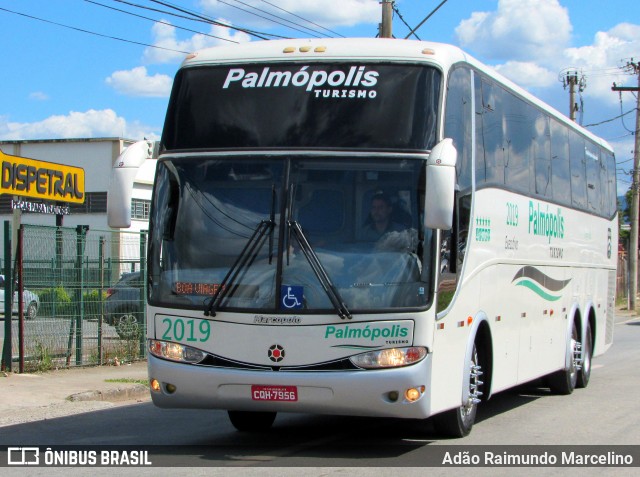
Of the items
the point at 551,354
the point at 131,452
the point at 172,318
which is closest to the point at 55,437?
the point at 131,452

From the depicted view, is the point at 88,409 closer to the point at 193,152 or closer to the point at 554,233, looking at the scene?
the point at 193,152

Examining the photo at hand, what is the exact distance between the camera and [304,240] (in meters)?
8.37

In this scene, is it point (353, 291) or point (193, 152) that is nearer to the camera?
point (353, 291)

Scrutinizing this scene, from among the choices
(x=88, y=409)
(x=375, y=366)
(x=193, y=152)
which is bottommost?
(x=88, y=409)

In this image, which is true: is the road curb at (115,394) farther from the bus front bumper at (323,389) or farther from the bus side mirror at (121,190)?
the bus front bumper at (323,389)

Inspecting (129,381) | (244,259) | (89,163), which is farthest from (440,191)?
(89,163)

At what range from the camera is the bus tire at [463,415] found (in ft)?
31.3

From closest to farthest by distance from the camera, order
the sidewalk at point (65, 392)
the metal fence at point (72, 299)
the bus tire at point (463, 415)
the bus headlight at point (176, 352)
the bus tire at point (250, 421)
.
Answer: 1. the bus headlight at point (176, 352)
2. the bus tire at point (463, 415)
3. the bus tire at point (250, 421)
4. the sidewalk at point (65, 392)
5. the metal fence at point (72, 299)

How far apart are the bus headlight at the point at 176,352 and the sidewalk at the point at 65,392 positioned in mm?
3256

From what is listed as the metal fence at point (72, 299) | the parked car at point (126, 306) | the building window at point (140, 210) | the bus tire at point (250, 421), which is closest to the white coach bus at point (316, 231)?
the bus tire at point (250, 421)

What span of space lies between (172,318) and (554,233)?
6.26 meters

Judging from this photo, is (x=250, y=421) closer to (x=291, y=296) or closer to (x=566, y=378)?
(x=291, y=296)

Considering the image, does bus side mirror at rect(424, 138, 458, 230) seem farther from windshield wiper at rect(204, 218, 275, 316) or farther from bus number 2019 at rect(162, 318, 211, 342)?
bus number 2019 at rect(162, 318, 211, 342)

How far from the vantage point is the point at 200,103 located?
358 inches
